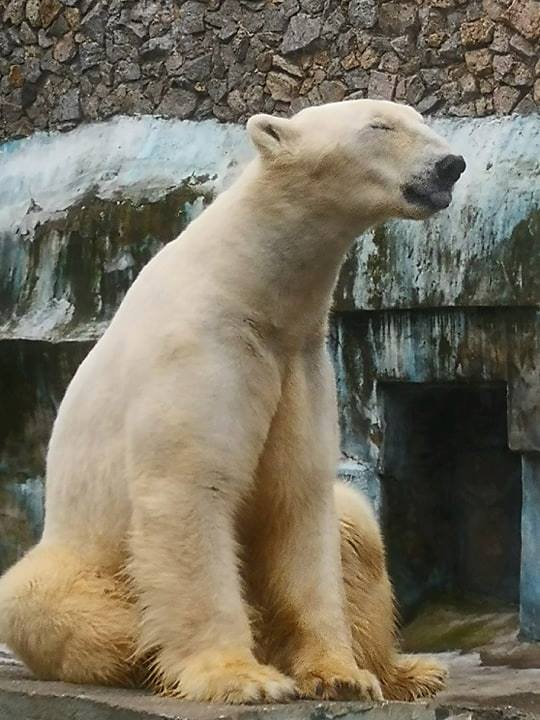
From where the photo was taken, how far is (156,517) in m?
2.76

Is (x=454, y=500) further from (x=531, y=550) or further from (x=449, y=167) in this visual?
(x=449, y=167)

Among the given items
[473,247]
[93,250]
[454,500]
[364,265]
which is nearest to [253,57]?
[93,250]

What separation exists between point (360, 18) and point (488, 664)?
12.2ft

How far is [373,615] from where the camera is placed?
10.6 ft

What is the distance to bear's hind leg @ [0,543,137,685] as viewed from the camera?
287cm

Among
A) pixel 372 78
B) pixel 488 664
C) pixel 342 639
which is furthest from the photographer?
pixel 372 78

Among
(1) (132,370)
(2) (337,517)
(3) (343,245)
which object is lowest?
(2) (337,517)

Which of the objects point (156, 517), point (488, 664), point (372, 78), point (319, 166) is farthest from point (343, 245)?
point (372, 78)

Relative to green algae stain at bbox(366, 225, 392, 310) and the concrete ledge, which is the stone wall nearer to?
green algae stain at bbox(366, 225, 392, 310)

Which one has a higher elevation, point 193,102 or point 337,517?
point 193,102

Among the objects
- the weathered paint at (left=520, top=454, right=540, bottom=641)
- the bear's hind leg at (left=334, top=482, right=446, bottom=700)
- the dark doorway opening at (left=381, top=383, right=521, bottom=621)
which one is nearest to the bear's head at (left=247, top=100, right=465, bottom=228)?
the bear's hind leg at (left=334, top=482, right=446, bottom=700)

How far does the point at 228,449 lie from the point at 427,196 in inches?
27.8

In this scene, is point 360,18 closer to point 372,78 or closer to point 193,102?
point 372,78

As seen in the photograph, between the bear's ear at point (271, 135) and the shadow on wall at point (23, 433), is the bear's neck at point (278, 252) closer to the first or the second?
the bear's ear at point (271, 135)
